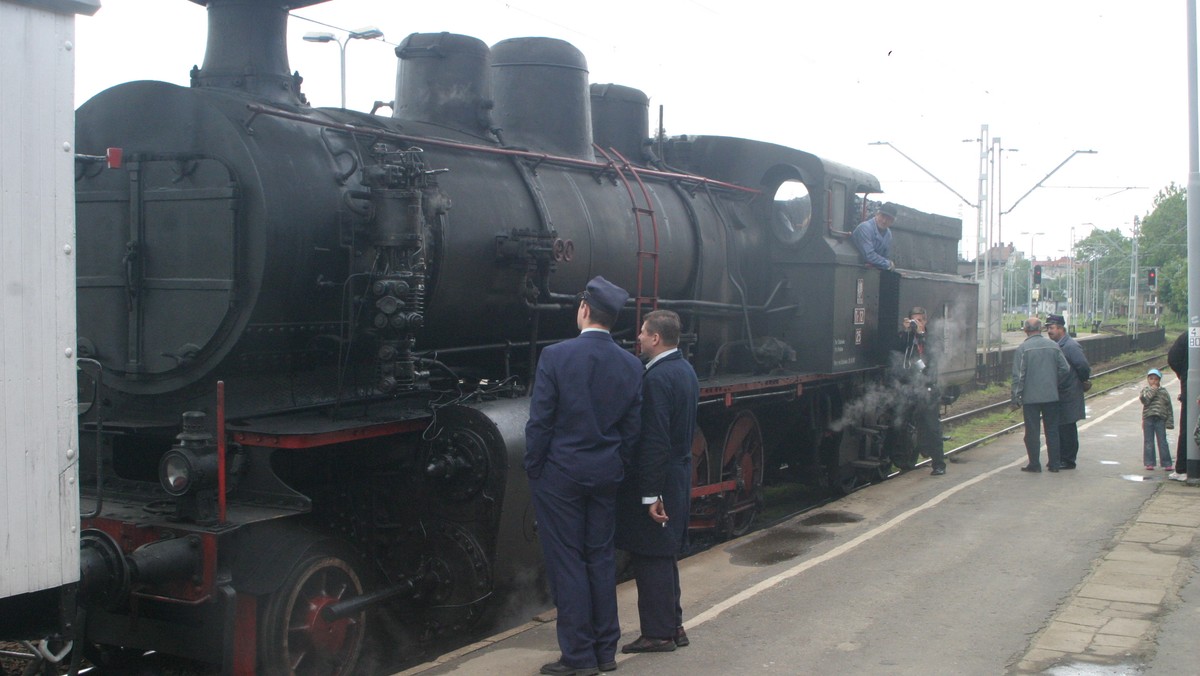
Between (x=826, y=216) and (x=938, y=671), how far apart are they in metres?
5.83

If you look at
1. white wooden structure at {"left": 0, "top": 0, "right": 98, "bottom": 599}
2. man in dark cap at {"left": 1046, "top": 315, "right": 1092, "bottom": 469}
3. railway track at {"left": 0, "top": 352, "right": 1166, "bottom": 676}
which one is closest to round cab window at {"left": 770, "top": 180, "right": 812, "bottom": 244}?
railway track at {"left": 0, "top": 352, "right": 1166, "bottom": 676}

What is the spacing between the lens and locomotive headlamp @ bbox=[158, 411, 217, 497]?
4.60 metres

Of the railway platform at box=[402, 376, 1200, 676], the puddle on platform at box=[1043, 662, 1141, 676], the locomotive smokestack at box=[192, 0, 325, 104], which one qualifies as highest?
the locomotive smokestack at box=[192, 0, 325, 104]

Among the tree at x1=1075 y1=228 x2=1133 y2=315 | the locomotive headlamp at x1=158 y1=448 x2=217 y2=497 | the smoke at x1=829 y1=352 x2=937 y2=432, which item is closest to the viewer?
the locomotive headlamp at x1=158 y1=448 x2=217 y2=497

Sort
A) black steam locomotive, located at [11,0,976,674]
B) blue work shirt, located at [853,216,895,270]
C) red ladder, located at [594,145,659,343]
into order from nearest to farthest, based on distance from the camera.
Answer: black steam locomotive, located at [11,0,976,674], red ladder, located at [594,145,659,343], blue work shirt, located at [853,216,895,270]

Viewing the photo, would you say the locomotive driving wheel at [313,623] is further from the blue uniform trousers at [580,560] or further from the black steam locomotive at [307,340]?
the blue uniform trousers at [580,560]

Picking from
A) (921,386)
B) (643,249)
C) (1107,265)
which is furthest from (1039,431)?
(1107,265)

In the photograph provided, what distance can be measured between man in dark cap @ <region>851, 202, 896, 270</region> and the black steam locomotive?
4.11 metres

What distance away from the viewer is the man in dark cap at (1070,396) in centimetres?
1184

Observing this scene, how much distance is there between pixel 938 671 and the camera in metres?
5.05

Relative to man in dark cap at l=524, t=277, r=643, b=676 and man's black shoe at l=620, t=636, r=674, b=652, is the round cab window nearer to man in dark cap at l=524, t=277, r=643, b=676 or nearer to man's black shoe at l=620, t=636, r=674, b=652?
man in dark cap at l=524, t=277, r=643, b=676

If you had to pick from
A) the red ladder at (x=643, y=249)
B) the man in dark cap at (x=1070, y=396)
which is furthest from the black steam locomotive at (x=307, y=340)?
the man in dark cap at (x=1070, y=396)

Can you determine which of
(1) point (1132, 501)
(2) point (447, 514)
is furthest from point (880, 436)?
(2) point (447, 514)

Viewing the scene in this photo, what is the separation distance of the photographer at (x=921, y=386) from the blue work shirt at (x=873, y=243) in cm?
79
